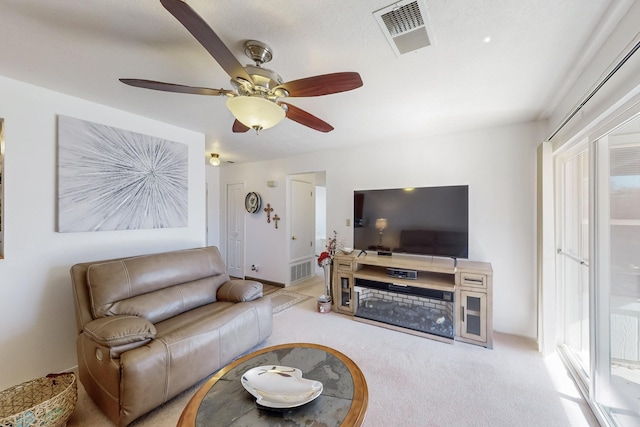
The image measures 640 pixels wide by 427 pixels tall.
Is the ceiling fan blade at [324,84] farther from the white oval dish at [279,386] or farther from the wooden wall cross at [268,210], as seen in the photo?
the wooden wall cross at [268,210]

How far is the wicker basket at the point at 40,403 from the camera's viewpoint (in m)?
1.36

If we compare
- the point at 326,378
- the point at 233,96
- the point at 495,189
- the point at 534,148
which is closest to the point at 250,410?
the point at 326,378

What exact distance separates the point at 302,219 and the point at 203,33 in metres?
3.91

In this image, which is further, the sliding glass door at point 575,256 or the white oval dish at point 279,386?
the sliding glass door at point 575,256

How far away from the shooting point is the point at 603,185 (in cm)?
161

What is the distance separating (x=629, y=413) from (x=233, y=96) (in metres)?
2.89

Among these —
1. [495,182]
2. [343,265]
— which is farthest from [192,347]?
[495,182]

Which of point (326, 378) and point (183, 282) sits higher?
point (183, 282)

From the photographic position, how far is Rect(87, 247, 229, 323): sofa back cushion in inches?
75.1

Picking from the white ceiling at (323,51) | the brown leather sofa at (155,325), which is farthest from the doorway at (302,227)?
the white ceiling at (323,51)

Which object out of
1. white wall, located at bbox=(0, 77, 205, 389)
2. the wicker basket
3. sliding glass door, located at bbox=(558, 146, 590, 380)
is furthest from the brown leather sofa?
sliding glass door, located at bbox=(558, 146, 590, 380)

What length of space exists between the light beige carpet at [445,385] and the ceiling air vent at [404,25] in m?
2.31

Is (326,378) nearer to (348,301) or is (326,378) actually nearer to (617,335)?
(617,335)

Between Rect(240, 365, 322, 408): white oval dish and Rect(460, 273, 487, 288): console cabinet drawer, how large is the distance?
6.44 feet
